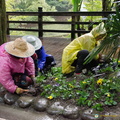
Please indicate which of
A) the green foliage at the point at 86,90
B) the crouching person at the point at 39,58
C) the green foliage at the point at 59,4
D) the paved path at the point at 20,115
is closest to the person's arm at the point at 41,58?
the crouching person at the point at 39,58

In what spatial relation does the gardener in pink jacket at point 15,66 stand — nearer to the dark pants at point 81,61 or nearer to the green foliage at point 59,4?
the dark pants at point 81,61

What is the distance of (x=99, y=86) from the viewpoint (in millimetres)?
2693

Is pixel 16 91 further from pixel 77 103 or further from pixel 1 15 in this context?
pixel 1 15

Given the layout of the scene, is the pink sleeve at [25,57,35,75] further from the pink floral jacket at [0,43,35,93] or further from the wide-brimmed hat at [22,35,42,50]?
the wide-brimmed hat at [22,35,42,50]

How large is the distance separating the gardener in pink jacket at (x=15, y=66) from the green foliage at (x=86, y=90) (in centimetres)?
29

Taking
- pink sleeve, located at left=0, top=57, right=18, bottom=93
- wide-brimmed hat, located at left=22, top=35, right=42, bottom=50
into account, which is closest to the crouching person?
wide-brimmed hat, located at left=22, top=35, right=42, bottom=50

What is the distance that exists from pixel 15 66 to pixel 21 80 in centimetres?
25

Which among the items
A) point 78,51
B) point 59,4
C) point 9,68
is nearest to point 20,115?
point 9,68

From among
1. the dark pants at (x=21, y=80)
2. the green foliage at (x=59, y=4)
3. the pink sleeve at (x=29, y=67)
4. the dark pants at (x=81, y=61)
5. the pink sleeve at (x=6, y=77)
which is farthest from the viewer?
the green foliage at (x=59, y=4)

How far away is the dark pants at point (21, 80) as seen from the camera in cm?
291

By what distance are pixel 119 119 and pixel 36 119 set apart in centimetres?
97

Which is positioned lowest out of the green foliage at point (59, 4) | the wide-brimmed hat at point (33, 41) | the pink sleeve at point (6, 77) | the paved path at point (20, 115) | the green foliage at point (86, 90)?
the paved path at point (20, 115)

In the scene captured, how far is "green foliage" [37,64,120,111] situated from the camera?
2337 millimetres

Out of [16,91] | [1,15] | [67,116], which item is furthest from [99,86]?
[1,15]
